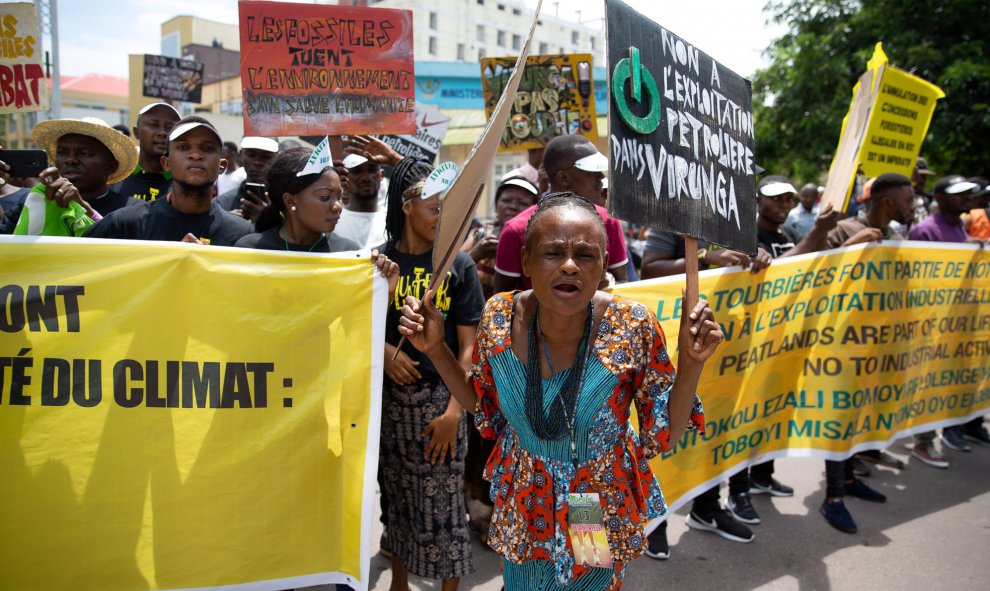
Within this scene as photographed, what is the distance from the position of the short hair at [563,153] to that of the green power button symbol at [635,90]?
5.08 feet

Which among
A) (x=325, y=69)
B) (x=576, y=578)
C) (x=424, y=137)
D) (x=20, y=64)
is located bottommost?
(x=576, y=578)

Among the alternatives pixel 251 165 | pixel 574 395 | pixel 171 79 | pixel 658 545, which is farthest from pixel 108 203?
pixel 171 79

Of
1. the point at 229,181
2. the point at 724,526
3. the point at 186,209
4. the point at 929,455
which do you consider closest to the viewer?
the point at 186,209

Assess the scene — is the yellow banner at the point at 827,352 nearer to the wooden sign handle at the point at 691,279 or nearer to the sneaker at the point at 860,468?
the sneaker at the point at 860,468

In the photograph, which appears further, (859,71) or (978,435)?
(859,71)

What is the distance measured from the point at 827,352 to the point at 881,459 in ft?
5.98

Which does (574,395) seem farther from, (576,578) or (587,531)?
(576,578)

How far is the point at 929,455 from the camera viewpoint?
5.48m

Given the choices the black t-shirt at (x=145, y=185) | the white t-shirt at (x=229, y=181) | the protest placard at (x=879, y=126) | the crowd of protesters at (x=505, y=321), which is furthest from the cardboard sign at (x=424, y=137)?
the protest placard at (x=879, y=126)

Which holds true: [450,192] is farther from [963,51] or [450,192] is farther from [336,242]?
[963,51]

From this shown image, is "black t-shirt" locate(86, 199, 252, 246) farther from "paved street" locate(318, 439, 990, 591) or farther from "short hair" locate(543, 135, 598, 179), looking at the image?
"paved street" locate(318, 439, 990, 591)

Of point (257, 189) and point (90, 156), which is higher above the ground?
point (90, 156)

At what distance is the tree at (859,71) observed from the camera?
45.5 feet

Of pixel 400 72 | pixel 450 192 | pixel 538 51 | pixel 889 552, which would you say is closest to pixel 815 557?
pixel 889 552
